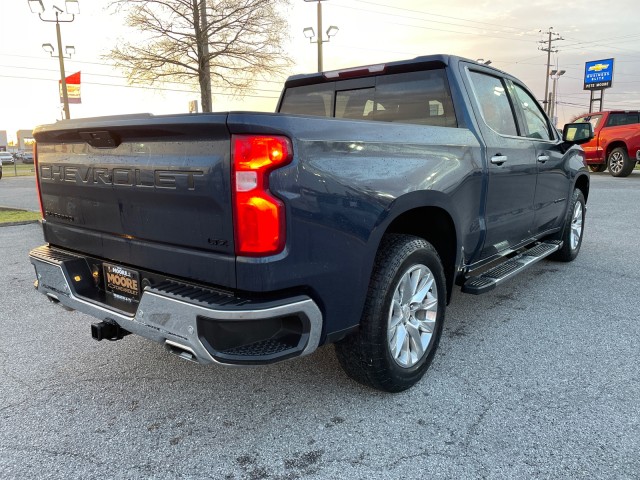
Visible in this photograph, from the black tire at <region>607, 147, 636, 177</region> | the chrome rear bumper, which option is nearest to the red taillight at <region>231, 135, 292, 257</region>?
the chrome rear bumper

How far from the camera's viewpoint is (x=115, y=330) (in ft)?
8.39

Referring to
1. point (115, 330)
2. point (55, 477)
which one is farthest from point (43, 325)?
point (55, 477)

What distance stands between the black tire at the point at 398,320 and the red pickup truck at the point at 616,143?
15.9m

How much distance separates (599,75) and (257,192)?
53454 millimetres

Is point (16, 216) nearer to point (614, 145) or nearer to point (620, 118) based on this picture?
point (614, 145)

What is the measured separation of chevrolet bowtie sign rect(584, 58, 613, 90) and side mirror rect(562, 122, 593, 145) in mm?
47137

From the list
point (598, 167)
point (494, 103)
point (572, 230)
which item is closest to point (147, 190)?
point (494, 103)

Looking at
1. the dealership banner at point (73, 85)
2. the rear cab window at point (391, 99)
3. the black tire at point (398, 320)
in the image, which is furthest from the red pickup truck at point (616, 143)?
the dealership banner at point (73, 85)

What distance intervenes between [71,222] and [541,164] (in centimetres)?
373

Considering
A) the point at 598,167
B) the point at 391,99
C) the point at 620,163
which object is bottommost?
the point at 598,167

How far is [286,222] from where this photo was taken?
6.75ft

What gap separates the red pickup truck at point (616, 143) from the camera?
15782 millimetres

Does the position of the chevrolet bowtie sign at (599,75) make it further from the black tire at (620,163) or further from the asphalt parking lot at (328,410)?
the asphalt parking lot at (328,410)

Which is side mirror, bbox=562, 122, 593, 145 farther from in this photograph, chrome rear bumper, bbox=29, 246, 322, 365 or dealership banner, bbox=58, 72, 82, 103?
dealership banner, bbox=58, 72, 82, 103
